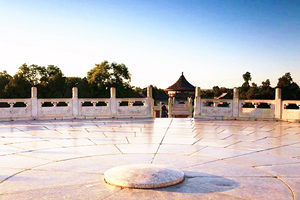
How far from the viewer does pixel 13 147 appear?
6.55m

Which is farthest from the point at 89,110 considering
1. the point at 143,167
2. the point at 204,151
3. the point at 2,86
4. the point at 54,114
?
the point at 2,86

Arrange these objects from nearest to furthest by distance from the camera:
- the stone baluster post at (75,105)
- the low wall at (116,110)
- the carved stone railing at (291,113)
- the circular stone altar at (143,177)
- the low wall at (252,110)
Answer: the circular stone altar at (143,177), the carved stone railing at (291,113), the low wall at (252,110), the low wall at (116,110), the stone baluster post at (75,105)

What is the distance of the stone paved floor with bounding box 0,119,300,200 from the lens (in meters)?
3.38

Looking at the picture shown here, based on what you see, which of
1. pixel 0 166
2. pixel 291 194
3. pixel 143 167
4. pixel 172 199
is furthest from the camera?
pixel 0 166

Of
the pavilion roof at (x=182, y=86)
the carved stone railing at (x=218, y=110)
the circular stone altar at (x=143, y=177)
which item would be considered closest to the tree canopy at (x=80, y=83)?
the pavilion roof at (x=182, y=86)

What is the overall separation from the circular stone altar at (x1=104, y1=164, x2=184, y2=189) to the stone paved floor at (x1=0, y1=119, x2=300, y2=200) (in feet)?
0.32

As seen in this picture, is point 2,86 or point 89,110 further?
point 2,86

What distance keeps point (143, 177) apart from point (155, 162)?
1.23 m

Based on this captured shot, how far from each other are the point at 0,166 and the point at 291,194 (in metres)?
4.31

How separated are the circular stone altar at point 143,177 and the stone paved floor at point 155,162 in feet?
0.32

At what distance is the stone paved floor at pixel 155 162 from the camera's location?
3375 millimetres

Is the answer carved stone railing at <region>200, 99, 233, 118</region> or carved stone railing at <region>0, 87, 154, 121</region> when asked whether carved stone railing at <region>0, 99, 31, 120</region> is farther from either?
carved stone railing at <region>200, 99, 233, 118</region>

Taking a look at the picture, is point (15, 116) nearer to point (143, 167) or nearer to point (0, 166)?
point (0, 166)

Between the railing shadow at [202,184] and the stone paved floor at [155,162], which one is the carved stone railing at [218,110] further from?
the railing shadow at [202,184]
